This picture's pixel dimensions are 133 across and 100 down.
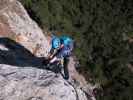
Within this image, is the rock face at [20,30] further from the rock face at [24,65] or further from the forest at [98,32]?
the forest at [98,32]

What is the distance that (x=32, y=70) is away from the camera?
754 centimetres

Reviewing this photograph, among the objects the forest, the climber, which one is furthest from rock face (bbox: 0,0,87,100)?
the forest

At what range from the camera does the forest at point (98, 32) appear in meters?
17.0

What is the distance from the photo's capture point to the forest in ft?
55.7

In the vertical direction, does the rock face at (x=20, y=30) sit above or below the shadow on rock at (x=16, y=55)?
above

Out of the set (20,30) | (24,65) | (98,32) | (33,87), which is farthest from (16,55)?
(98,32)

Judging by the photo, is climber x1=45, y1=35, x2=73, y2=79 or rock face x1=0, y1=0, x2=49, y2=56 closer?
climber x1=45, y1=35, x2=73, y2=79

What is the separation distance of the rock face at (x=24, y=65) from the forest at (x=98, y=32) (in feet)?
10.5

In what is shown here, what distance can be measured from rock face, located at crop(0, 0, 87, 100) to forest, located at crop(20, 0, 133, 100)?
3.20 metres

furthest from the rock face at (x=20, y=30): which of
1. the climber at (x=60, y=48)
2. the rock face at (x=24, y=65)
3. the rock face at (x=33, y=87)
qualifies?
the rock face at (x=33, y=87)

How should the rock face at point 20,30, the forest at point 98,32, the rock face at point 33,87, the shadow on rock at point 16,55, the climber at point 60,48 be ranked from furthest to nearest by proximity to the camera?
the forest at point 98,32, the rock face at point 20,30, the shadow on rock at point 16,55, the climber at point 60,48, the rock face at point 33,87

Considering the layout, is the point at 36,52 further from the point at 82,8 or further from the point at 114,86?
the point at 82,8

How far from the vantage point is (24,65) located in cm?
1109

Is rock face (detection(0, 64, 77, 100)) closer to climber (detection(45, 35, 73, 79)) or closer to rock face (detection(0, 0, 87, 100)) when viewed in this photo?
rock face (detection(0, 0, 87, 100))
